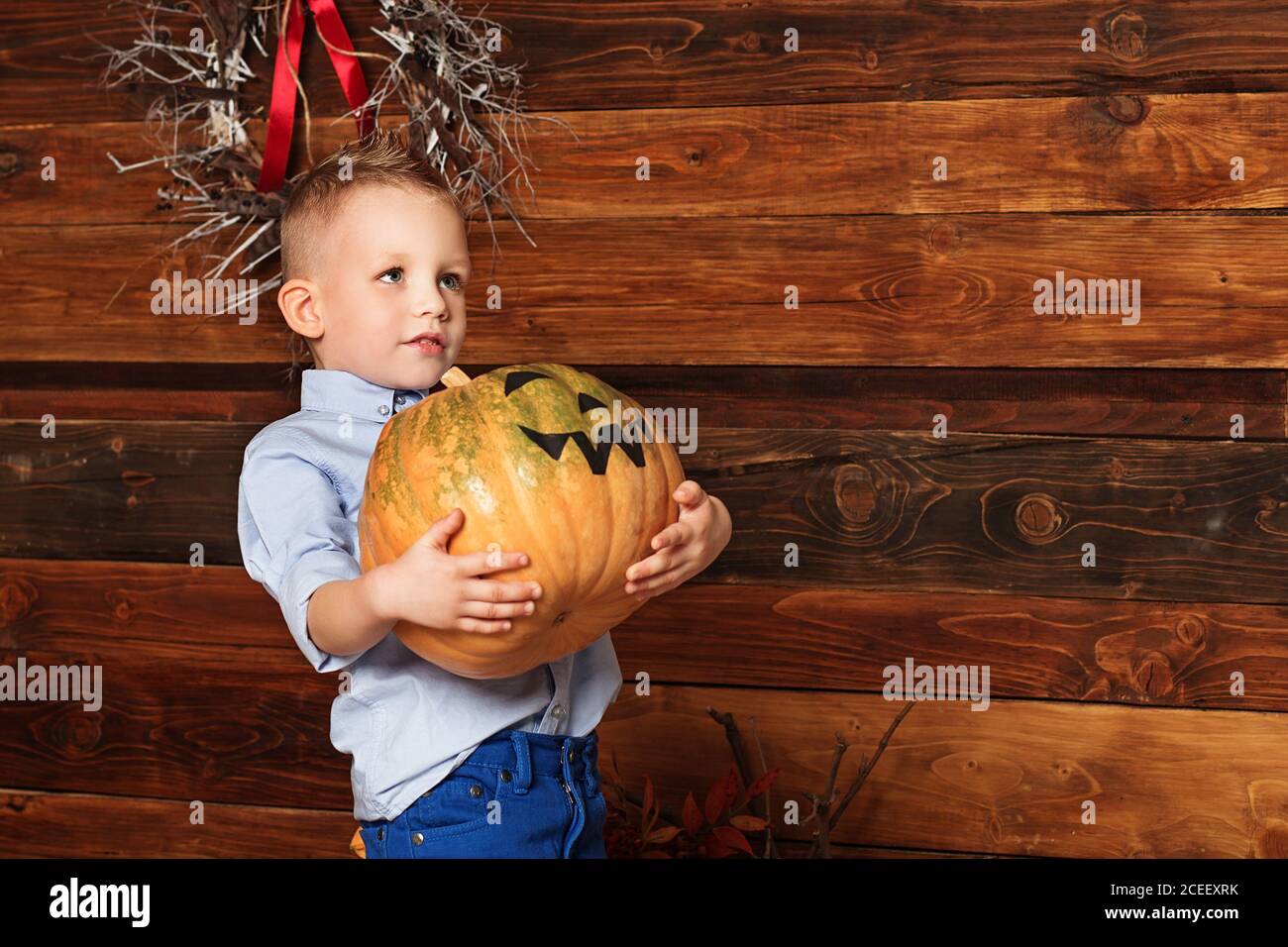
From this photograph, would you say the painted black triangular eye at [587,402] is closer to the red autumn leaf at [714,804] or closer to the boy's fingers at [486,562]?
the boy's fingers at [486,562]

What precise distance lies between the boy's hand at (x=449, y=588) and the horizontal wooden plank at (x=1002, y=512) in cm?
120

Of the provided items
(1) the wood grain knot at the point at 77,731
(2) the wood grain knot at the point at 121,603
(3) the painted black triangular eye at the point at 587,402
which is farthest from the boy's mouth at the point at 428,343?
(1) the wood grain knot at the point at 77,731

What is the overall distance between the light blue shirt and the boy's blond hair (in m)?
0.13

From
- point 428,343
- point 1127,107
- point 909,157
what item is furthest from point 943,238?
point 428,343

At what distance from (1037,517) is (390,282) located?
128 centimetres

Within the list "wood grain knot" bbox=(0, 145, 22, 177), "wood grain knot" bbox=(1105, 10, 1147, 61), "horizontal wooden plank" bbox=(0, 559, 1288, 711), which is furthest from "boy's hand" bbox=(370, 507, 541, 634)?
"wood grain knot" bbox=(0, 145, 22, 177)

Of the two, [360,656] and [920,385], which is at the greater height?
[920,385]

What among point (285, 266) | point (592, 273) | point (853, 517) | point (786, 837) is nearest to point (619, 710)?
point (786, 837)

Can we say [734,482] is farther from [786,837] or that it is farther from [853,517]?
[786,837]

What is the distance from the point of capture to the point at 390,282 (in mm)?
1292

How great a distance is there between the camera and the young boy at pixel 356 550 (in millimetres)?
1207

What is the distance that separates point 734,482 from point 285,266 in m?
1.04

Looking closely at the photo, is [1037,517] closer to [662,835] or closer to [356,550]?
[662,835]

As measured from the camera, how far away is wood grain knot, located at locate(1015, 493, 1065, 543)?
7.07 feet
